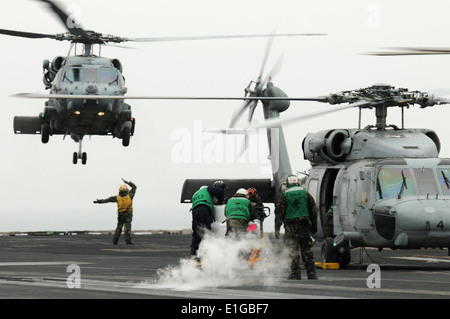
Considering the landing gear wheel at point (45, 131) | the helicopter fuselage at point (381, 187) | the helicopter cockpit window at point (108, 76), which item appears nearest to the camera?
the helicopter fuselage at point (381, 187)

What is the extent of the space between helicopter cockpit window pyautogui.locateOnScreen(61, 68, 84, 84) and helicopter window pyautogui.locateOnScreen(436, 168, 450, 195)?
2084 cm

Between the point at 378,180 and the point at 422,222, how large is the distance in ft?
4.74

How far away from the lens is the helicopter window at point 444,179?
792 inches

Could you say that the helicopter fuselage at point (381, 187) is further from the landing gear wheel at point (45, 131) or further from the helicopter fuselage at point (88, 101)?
the landing gear wheel at point (45, 131)

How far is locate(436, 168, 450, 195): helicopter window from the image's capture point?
2011 cm

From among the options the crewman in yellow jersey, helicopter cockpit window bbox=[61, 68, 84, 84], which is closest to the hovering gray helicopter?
helicopter cockpit window bbox=[61, 68, 84, 84]

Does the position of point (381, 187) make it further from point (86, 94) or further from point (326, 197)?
point (86, 94)

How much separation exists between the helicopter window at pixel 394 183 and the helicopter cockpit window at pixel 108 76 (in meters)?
19.9

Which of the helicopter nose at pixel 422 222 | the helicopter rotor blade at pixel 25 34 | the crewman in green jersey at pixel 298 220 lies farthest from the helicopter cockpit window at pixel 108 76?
the crewman in green jersey at pixel 298 220

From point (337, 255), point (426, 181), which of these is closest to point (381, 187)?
point (426, 181)

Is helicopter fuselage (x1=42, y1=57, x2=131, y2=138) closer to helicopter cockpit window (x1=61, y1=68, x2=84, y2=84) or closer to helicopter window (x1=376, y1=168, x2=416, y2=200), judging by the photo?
helicopter cockpit window (x1=61, y1=68, x2=84, y2=84)

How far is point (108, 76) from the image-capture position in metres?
38.4
